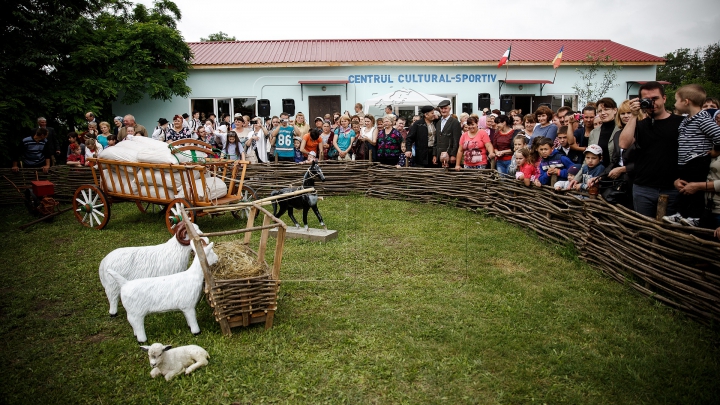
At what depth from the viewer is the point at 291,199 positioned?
7.25 metres

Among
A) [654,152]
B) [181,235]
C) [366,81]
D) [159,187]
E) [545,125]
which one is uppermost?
[366,81]

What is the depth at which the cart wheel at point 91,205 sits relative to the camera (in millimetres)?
7945

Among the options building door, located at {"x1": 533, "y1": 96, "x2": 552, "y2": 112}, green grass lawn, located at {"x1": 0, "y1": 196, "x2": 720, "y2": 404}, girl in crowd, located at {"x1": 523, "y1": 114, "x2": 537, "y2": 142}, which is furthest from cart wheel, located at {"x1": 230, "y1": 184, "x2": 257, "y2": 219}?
building door, located at {"x1": 533, "y1": 96, "x2": 552, "y2": 112}

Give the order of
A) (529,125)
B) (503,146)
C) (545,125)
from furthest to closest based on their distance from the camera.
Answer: (503,146)
(529,125)
(545,125)

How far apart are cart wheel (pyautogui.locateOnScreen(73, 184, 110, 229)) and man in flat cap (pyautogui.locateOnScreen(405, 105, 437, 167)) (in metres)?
6.16

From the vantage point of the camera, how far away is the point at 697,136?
443cm

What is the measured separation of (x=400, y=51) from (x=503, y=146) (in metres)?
12.9

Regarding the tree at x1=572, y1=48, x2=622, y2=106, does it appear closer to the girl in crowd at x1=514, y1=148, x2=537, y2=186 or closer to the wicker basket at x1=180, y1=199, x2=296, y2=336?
the girl in crowd at x1=514, y1=148, x2=537, y2=186

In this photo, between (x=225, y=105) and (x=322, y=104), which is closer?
(x=322, y=104)

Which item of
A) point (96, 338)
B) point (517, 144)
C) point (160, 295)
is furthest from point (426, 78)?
point (96, 338)

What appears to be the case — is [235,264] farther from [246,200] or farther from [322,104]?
[322,104]

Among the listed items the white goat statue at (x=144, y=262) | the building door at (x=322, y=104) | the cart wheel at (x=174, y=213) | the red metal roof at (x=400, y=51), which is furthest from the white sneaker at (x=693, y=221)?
the building door at (x=322, y=104)

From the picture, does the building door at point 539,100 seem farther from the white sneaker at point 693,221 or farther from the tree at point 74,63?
the white sneaker at point 693,221

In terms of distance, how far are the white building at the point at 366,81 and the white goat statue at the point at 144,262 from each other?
44.9ft
